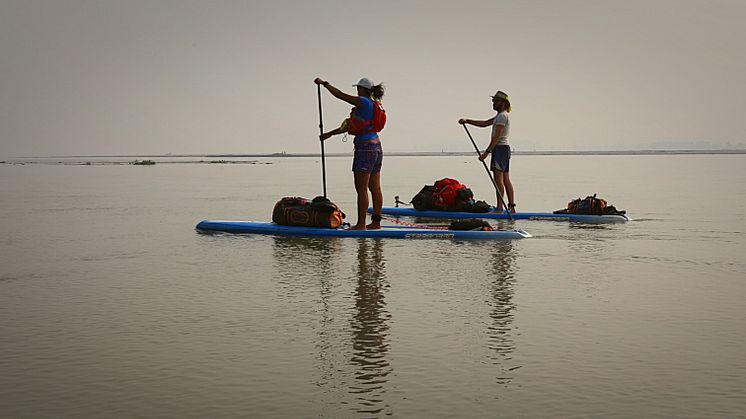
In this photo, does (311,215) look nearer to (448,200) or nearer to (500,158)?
(448,200)

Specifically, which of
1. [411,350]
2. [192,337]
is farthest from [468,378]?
[192,337]

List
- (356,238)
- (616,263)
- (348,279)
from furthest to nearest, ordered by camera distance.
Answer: (356,238)
(616,263)
(348,279)

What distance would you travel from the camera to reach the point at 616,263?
32.3ft

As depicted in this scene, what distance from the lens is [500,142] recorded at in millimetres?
16719

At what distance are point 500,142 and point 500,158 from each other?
14.5 inches

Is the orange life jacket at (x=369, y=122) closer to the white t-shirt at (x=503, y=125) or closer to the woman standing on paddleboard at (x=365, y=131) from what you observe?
the woman standing on paddleboard at (x=365, y=131)

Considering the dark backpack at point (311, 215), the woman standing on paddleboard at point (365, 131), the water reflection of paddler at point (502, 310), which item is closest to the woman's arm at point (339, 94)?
the woman standing on paddleboard at point (365, 131)

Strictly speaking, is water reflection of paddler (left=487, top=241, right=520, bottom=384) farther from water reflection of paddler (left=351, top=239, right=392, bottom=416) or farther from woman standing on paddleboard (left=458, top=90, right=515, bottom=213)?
woman standing on paddleboard (left=458, top=90, right=515, bottom=213)

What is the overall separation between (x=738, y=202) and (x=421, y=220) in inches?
354

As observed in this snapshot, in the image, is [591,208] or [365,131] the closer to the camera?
[365,131]

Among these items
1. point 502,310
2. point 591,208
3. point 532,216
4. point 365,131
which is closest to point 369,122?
point 365,131

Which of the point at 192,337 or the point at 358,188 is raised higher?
the point at 358,188

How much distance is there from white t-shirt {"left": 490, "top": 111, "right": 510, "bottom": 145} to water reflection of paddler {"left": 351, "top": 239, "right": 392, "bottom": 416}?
24.3ft

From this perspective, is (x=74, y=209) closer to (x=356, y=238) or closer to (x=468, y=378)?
(x=356, y=238)
